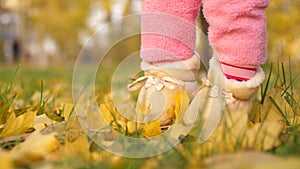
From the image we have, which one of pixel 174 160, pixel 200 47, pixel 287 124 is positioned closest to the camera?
pixel 174 160

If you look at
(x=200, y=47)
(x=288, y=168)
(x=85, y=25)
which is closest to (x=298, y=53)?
(x=200, y=47)

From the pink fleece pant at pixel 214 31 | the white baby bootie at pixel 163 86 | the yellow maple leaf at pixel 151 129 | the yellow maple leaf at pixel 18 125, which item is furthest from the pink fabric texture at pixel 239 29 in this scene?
the yellow maple leaf at pixel 18 125

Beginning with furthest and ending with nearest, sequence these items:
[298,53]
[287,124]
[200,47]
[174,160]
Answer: [298,53], [200,47], [287,124], [174,160]

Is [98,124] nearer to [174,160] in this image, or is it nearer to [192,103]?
[192,103]

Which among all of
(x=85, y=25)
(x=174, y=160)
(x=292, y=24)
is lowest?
(x=174, y=160)

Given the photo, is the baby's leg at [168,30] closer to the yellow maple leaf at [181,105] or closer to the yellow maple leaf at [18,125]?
the yellow maple leaf at [181,105]

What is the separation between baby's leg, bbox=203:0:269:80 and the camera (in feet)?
3.67

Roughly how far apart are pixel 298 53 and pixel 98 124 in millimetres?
5510

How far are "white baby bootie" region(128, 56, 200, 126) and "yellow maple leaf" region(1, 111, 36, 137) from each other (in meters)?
0.26

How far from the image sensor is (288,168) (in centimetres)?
58

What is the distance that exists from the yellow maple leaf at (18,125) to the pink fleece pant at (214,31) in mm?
333

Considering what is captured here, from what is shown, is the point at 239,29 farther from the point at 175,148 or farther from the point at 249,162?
the point at 249,162

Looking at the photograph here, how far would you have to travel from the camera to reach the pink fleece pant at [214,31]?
1.13m

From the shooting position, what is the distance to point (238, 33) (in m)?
1.14
